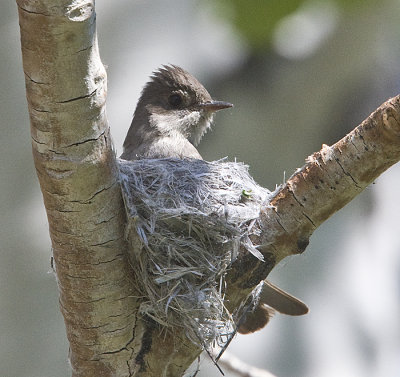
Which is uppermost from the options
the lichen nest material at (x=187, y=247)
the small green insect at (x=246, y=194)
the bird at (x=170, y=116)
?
the bird at (x=170, y=116)

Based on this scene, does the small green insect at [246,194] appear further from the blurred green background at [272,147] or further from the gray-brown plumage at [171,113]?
the blurred green background at [272,147]

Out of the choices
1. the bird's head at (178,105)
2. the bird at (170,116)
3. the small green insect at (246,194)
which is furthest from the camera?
the bird's head at (178,105)

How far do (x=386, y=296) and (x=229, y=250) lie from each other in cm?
414

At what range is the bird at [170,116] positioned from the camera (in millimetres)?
5093

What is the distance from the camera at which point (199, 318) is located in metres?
3.47

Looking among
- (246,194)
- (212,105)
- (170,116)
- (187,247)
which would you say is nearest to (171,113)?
(170,116)

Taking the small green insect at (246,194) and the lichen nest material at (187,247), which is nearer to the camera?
the lichen nest material at (187,247)

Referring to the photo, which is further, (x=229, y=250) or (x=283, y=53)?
(x=283, y=53)

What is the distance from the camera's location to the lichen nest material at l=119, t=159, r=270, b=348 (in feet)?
11.2

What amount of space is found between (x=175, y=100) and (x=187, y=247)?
6.52ft

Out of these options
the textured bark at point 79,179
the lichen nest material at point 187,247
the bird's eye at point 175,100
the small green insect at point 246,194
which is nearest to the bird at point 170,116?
the bird's eye at point 175,100

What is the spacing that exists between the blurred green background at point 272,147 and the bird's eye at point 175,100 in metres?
1.17

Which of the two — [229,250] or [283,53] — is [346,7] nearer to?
[283,53]

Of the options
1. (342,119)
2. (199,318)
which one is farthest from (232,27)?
(199,318)
